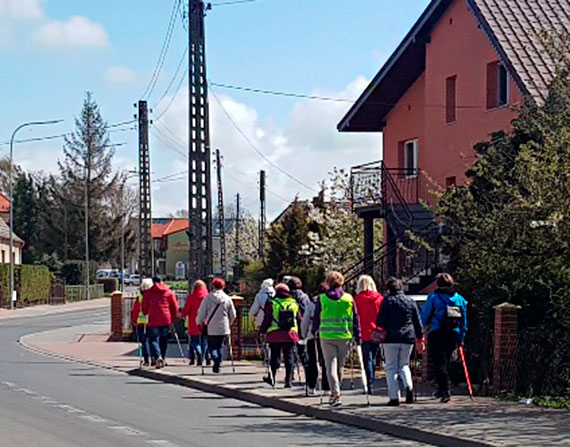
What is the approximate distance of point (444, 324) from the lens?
14.9 metres

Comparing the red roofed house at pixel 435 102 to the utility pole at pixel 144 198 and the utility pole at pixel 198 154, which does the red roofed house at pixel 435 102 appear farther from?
the utility pole at pixel 144 198

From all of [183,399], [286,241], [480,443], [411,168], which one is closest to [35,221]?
[286,241]

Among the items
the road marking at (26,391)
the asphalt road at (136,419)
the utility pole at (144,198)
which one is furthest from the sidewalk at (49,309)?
the road marking at (26,391)

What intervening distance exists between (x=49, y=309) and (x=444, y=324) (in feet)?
171

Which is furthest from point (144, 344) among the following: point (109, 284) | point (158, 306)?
point (109, 284)

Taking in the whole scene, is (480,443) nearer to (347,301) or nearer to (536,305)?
(347,301)

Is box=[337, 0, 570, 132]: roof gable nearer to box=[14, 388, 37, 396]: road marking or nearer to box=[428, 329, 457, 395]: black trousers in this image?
box=[428, 329, 457, 395]: black trousers

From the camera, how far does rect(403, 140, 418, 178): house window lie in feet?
109

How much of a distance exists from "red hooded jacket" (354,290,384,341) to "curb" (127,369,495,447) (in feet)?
5.44

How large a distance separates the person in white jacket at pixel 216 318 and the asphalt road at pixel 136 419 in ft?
4.07

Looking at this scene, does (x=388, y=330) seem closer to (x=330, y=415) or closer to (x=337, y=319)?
(x=337, y=319)

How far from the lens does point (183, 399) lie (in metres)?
16.7

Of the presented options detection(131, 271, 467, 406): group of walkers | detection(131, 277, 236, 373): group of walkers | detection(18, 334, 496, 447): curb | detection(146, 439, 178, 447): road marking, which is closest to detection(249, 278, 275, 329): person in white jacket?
detection(131, 271, 467, 406): group of walkers

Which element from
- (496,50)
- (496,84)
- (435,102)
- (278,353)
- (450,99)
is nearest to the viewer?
(278,353)
